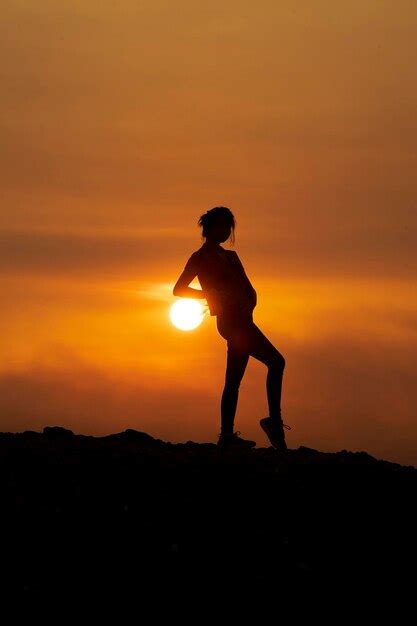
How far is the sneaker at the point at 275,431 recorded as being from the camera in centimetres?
1382

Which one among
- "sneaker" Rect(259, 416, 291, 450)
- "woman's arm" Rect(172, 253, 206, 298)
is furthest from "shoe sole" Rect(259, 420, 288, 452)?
"woman's arm" Rect(172, 253, 206, 298)

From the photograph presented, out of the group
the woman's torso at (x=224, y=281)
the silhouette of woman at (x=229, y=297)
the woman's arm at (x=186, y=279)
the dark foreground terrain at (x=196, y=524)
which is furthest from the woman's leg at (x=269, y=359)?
the dark foreground terrain at (x=196, y=524)

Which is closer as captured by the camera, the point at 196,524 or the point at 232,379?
the point at 196,524

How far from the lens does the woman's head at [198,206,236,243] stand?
→ 43.8ft

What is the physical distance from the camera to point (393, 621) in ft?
28.9

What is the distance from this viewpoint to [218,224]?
13.4 m

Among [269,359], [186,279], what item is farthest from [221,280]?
[269,359]

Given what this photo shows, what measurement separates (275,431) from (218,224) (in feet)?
9.24

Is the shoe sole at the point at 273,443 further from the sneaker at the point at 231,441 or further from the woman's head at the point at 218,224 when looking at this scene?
the woman's head at the point at 218,224

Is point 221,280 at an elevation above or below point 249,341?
above

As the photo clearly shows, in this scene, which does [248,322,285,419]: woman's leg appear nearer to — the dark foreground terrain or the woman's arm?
the woman's arm

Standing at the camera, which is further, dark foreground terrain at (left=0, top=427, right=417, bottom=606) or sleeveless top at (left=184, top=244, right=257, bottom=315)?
sleeveless top at (left=184, top=244, right=257, bottom=315)

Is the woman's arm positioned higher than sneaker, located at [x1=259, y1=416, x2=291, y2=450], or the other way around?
the woman's arm

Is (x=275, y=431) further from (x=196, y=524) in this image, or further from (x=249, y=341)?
(x=196, y=524)
